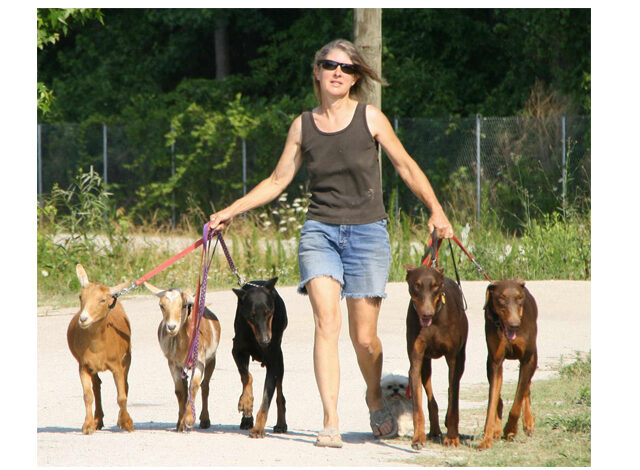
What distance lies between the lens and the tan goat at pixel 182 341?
6.81 m

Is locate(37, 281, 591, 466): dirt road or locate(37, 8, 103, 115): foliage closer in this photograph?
locate(37, 281, 591, 466): dirt road

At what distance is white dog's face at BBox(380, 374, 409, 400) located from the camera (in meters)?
6.84

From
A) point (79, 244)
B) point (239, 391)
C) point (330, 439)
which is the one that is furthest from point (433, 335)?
point (79, 244)

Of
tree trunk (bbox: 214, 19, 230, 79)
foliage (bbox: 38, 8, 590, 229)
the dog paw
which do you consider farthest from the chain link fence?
the dog paw

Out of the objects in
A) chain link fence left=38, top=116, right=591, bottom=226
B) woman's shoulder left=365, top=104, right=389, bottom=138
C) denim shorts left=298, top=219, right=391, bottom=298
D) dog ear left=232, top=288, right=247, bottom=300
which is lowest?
dog ear left=232, top=288, right=247, bottom=300

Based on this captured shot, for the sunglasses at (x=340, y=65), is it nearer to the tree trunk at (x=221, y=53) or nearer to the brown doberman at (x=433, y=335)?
the brown doberman at (x=433, y=335)

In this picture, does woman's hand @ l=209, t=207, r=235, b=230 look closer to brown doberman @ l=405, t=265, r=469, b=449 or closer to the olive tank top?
the olive tank top

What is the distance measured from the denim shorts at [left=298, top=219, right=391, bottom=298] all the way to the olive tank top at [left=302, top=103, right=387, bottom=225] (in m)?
0.07

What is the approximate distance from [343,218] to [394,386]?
1.29 meters

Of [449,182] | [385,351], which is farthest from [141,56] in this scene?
[385,351]

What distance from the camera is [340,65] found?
663 centimetres

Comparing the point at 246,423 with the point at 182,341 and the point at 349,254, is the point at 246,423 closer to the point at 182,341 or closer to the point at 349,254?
the point at 182,341

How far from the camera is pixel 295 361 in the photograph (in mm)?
10211

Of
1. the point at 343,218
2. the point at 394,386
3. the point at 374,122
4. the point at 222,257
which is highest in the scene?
the point at 374,122
